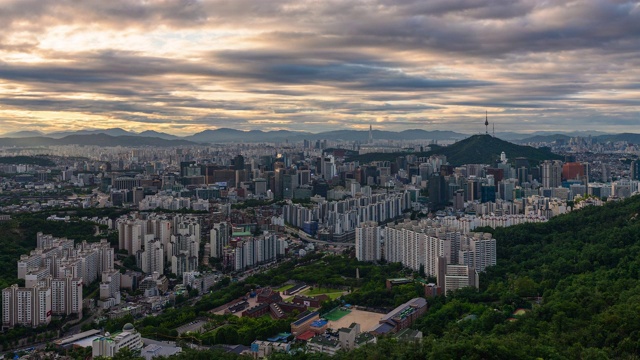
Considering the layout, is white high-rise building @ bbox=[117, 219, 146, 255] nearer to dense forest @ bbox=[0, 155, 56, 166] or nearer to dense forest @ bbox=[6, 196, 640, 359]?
dense forest @ bbox=[6, 196, 640, 359]

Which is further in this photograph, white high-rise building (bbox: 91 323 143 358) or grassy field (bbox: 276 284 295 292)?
grassy field (bbox: 276 284 295 292)

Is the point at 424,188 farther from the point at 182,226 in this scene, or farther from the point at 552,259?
the point at 552,259

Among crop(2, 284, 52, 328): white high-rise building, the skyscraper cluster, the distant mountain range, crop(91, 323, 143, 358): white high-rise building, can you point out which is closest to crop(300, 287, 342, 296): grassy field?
the skyscraper cluster

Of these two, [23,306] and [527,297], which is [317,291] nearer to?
→ [527,297]

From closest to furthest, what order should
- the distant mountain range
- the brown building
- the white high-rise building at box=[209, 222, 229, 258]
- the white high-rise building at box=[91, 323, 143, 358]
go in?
1. the white high-rise building at box=[91, 323, 143, 358]
2. the brown building
3. the white high-rise building at box=[209, 222, 229, 258]
4. the distant mountain range

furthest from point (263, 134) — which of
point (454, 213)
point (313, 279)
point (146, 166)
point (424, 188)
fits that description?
point (313, 279)

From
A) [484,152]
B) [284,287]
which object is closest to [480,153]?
[484,152]
